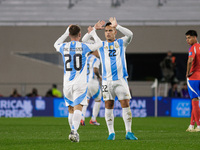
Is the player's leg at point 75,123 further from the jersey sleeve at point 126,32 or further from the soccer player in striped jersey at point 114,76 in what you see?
the jersey sleeve at point 126,32

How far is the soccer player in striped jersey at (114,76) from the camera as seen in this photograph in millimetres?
8734

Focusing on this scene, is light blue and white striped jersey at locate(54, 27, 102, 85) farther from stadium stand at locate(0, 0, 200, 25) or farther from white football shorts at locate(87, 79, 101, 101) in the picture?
stadium stand at locate(0, 0, 200, 25)

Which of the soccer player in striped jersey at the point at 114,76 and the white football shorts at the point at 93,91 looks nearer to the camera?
the soccer player in striped jersey at the point at 114,76

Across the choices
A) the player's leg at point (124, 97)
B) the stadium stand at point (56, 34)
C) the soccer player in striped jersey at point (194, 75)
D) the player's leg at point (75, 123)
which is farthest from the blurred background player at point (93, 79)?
the stadium stand at point (56, 34)

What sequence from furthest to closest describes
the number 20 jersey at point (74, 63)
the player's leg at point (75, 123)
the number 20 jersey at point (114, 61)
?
1. the number 20 jersey at point (114, 61)
2. the number 20 jersey at point (74, 63)
3. the player's leg at point (75, 123)

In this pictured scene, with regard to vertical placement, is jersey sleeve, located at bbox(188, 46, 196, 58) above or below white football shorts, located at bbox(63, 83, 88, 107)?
above

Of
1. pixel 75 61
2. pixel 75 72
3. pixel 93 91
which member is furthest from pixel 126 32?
pixel 93 91

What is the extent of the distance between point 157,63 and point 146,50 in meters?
1.03

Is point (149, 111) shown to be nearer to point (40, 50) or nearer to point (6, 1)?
point (40, 50)

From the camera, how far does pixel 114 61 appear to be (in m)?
8.83

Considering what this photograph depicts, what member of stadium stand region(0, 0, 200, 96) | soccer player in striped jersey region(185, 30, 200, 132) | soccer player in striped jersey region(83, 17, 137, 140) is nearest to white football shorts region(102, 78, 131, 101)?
soccer player in striped jersey region(83, 17, 137, 140)

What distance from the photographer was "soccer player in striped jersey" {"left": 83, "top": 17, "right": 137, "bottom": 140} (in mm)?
8734

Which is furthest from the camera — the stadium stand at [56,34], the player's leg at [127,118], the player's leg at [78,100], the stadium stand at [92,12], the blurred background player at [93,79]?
the stadium stand at [92,12]

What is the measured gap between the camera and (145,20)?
1047 inches
